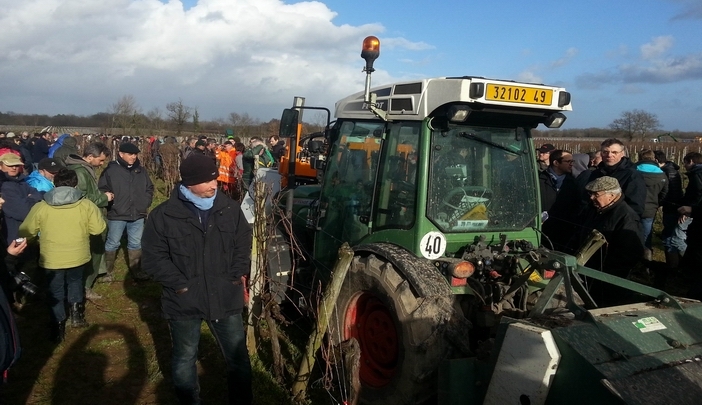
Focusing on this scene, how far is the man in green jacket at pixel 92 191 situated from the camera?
231 inches

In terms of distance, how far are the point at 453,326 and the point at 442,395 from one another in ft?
1.39

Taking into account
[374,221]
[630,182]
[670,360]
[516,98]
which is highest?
[516,98]

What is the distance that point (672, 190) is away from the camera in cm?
805

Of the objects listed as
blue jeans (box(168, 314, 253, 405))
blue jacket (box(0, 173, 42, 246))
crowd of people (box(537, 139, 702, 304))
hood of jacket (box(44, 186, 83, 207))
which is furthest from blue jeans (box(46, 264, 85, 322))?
crowd of people (box(537, 139, 702, 304))

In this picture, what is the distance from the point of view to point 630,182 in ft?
16.9

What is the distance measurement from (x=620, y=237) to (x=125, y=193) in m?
5.38

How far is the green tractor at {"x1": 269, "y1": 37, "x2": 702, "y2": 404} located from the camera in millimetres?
2495

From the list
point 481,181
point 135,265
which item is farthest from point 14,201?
point 481,181

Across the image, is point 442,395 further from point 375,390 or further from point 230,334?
point 230,334

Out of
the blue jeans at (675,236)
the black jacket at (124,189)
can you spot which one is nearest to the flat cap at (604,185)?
the blue jeans at (675,236)

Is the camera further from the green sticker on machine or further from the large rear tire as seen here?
the green sticker on machine

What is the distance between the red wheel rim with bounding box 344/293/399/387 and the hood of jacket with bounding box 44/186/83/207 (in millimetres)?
2849

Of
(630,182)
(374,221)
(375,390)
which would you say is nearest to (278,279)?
(374,221)

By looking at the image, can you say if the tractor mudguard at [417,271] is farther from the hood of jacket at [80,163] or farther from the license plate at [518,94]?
the hood of jacket at [80,163]
